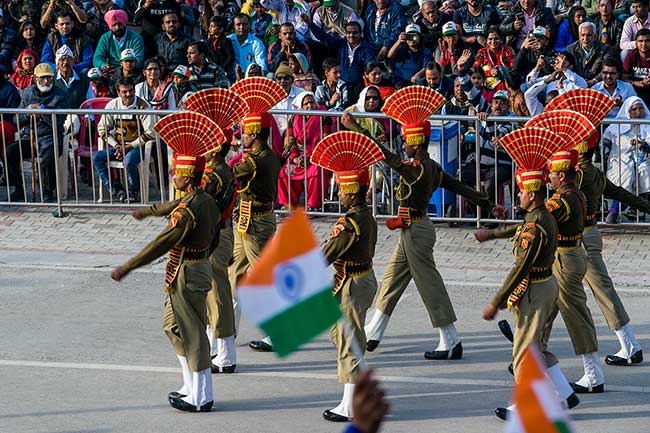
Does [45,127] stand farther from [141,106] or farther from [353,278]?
[353,278]

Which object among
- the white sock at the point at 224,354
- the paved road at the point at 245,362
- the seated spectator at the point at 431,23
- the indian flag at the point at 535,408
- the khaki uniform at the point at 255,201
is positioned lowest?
the paved road at the point at 245,362

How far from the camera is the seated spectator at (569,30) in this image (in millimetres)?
17312

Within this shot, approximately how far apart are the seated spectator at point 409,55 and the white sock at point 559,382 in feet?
26.7

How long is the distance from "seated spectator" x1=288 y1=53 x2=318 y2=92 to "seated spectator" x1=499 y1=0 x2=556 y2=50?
2576 millimetres

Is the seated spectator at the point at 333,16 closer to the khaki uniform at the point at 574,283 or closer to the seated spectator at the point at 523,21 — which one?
the seated spectator at the point at 523,21

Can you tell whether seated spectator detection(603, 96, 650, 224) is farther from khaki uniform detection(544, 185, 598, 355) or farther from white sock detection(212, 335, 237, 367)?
white sock detection(212, 335, 237, 367)

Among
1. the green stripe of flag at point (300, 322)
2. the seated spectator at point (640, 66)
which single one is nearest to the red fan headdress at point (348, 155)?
the green stripe of flag at point (300, 322)

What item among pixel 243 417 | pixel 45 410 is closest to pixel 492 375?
pixel 243 417

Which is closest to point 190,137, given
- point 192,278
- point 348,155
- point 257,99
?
point 192,278

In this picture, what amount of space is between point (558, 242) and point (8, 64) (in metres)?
11.3

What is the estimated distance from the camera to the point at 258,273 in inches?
231

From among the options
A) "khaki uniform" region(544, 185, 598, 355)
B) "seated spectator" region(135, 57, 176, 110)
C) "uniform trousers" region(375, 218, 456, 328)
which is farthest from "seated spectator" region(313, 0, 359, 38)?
"khaki uniform" region(544, 185, 598, 355)

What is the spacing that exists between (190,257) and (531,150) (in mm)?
2539

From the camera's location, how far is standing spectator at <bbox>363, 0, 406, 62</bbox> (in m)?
18.0
